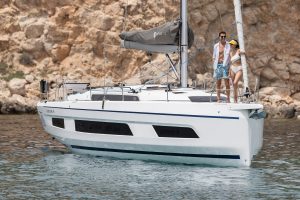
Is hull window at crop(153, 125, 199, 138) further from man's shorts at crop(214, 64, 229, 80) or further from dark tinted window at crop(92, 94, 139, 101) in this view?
man's shorts at crop(214, 64, 229, 80)

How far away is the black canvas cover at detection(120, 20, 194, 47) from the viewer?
21.1 metres

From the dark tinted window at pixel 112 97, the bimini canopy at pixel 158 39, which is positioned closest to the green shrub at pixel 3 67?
the bimini canopy at pixel 158 39

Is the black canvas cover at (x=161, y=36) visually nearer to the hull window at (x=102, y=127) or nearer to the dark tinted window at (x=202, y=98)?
the dark tinted window at (x=202, y=98)

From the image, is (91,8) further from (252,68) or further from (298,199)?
(298,199)

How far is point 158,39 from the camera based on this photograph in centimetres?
2148

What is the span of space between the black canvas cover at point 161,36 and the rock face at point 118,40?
24047mm

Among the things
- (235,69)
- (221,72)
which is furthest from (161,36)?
(235,69)

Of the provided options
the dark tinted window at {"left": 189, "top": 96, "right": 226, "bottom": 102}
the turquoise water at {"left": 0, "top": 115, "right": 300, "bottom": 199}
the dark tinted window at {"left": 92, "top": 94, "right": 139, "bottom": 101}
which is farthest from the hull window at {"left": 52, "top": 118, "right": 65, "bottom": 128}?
the dark tinted window at {"left": 189, "top": 96, "right": 226, "bottom": 102}

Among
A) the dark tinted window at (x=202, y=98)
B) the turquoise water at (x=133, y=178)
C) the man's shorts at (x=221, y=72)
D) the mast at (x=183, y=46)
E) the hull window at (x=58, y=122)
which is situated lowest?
the turquoise water at (x=133, y=178)

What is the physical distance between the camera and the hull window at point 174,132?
18234 mm

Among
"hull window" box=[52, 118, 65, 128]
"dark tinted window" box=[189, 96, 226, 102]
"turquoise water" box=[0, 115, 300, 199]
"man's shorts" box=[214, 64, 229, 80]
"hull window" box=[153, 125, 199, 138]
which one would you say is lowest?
"turquoise water" box=[0, 115, 300, 199]

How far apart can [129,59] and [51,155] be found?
28492mm

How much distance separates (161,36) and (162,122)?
3.86 m

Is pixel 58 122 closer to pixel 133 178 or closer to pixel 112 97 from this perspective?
pixel 112 97
